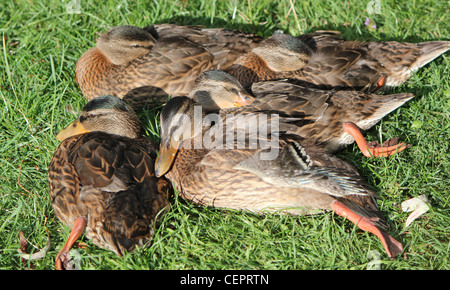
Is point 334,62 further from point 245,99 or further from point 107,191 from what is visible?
point 107,191

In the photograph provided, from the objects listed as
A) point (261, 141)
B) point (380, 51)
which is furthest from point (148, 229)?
point (380, 51)

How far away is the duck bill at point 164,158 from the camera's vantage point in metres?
4.38

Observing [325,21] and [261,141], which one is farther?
[325,21]

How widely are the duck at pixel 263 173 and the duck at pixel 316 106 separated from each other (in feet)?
0.50

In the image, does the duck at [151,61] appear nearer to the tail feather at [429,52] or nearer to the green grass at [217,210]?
the green grass at [217,210]

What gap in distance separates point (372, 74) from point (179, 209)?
2426 mm

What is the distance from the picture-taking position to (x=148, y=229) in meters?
4.05

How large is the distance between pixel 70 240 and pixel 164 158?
3.38 feet

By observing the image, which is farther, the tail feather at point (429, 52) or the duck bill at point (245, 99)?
the tail feather at point (429, 52)

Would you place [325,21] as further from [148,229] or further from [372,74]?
[148,229]

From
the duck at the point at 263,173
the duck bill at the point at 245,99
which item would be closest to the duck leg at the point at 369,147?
the duck at the point at 263,173

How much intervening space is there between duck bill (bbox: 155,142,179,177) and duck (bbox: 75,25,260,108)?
983 mm

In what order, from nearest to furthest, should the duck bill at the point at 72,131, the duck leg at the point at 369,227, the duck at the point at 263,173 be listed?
1. the duck leg at the point at 369,227
2. the duck at the point at 263,173
3. the duck bill at the point at 72,131

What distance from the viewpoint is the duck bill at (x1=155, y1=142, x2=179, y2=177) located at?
14.4ft
